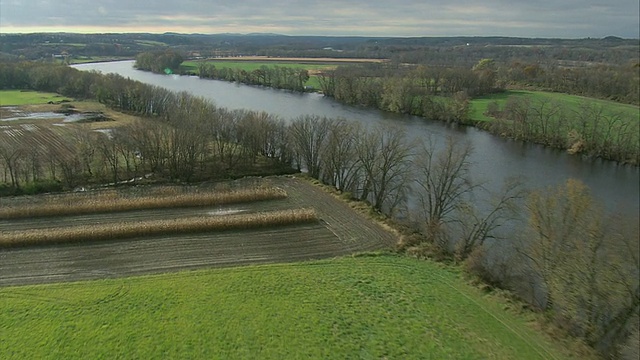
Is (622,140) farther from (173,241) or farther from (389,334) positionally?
(173,241)

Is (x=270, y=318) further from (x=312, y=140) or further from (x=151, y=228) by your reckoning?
(x=312, y=140)

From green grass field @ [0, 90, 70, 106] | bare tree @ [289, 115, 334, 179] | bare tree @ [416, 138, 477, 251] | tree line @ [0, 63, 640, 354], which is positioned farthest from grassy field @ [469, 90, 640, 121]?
green grass field @ [0, 90, 70, 106]

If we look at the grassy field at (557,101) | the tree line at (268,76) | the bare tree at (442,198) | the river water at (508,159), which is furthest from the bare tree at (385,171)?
the tree line at (268,76)

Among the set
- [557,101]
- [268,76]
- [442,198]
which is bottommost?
[442,198]

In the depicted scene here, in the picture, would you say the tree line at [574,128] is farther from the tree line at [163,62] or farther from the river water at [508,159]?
the tree line at [163,62]

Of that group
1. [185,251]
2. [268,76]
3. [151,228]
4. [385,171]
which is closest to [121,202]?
[151,228]

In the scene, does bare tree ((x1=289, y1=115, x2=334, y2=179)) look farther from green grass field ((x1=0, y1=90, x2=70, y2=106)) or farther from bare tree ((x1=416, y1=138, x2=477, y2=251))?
green grass field ((x1=0, y1=90, x2=70, y2=106))

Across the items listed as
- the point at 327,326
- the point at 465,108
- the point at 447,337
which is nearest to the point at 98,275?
the point at 327,326
